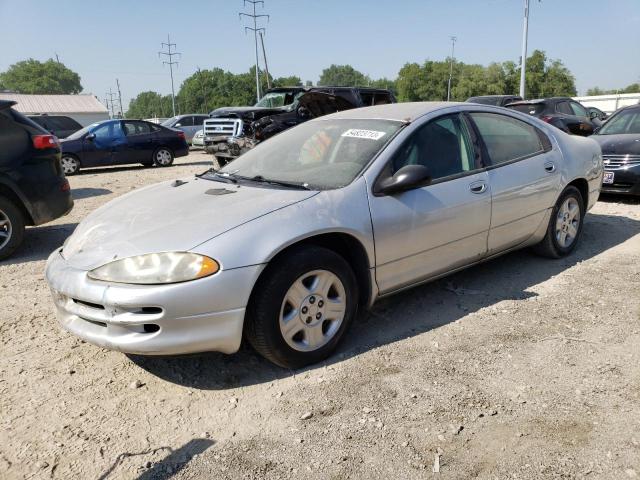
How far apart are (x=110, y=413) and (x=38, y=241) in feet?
14.1

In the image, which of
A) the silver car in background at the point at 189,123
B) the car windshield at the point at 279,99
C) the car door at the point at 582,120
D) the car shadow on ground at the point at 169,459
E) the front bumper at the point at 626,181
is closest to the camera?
the car shadow on ground at the point at 169,459

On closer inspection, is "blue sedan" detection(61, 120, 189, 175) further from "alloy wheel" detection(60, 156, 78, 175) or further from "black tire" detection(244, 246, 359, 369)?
"black tire" detection(244, 246, 359, 369)

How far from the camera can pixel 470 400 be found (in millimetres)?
2711

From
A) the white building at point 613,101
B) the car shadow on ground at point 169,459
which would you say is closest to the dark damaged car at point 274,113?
the car shadow on ground at point 169,459

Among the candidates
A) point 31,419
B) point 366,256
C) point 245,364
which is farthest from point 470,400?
point 31,419

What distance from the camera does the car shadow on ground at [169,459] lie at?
225 cm

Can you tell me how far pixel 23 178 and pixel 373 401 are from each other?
15.1ft

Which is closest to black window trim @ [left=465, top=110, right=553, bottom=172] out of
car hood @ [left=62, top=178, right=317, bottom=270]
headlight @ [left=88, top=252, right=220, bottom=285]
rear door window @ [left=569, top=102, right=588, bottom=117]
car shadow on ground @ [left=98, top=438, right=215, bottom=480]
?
car hood @ [left=62, top=178, right=317, bottom=270]

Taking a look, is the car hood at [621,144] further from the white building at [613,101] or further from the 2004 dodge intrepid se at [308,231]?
the white building at [613,101]

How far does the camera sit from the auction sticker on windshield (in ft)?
11.8

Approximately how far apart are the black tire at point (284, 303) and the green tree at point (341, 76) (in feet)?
452

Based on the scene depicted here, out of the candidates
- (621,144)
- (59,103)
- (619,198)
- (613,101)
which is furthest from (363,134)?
(59,103)

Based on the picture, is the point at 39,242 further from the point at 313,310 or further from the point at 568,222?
the point at 568,222

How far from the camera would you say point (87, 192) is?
10.1 m
